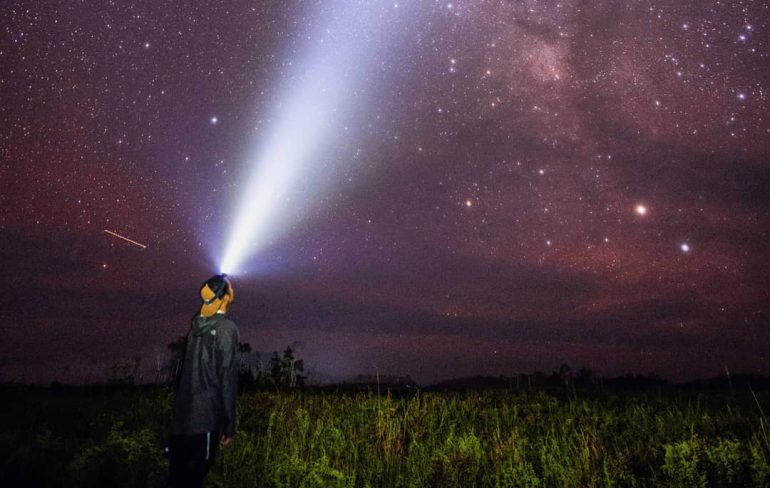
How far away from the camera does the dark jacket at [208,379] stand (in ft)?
17.0

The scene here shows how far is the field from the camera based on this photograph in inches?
242

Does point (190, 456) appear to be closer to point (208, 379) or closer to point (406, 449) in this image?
point (208, 379)

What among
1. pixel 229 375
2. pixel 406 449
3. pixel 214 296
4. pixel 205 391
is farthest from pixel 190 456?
pixel 406 449

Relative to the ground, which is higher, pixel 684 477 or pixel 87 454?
pixel 87 454

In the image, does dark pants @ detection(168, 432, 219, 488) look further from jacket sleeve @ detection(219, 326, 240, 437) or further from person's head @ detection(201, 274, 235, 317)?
person's head @ detection(201, 274, 235, 317)

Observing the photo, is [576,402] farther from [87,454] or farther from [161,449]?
[87,454]

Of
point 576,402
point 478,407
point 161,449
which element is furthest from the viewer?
point 576,402

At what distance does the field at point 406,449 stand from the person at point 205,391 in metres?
1.04

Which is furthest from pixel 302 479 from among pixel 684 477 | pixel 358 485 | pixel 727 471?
pixel 727 471

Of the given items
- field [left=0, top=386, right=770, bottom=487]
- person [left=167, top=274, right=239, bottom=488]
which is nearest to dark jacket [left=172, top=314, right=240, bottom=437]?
person [left=167, top=274, right=239, bottom=488]

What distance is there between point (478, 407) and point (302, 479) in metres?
6.61

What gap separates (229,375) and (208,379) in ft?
0.70

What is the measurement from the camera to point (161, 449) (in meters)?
7.64

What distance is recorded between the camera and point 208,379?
5.32 m
